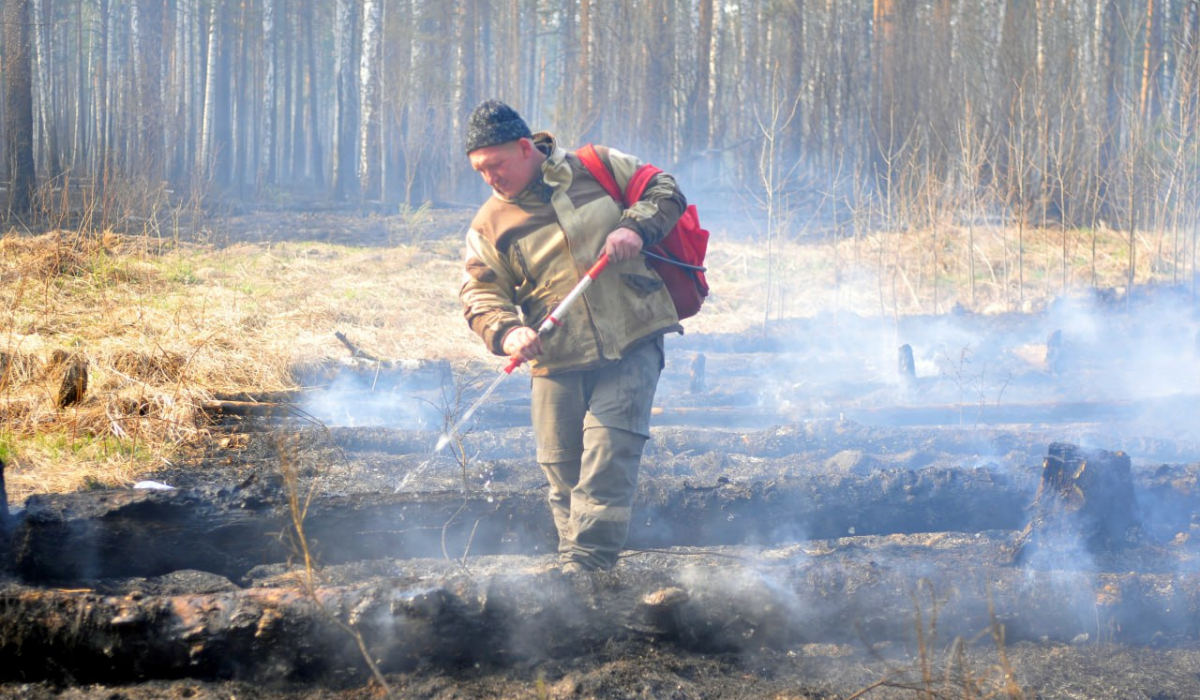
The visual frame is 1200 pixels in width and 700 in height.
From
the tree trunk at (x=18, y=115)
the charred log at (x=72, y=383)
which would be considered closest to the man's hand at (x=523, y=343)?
the charred log at (x=72, y=383)

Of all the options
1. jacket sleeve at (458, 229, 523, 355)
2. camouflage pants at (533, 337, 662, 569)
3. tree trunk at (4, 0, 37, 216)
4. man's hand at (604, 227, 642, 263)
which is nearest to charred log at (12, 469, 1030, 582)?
camouflage pants at (533, 337, 662, 569)

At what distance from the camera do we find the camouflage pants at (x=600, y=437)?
3422 millimetres

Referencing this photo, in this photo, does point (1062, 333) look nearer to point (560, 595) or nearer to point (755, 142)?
point (560, 595)

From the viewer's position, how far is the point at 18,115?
12141mm

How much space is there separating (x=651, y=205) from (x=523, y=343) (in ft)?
2.31

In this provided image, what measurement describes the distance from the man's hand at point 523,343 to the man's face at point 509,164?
1.77ft

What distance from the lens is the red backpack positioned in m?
3.53

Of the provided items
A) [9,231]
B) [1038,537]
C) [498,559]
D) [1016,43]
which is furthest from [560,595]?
[1016,43]

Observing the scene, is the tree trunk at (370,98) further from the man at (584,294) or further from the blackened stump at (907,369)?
the man at (584,294)

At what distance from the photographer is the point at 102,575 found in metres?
3.42

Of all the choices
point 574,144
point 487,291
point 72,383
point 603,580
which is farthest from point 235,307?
point 574,144

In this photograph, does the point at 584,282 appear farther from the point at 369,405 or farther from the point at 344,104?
the point at 344,104

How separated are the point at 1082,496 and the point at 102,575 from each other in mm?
3997

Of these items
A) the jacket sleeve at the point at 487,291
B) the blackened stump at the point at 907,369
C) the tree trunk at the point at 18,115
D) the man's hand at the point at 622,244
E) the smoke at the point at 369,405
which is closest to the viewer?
the man's hand at the point at 622,244
